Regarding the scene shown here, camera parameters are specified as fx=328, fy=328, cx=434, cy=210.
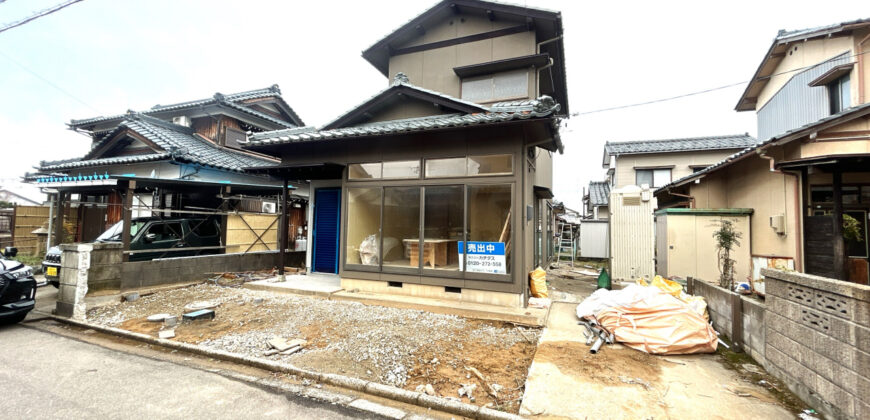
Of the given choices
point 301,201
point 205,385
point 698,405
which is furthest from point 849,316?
point 301,201

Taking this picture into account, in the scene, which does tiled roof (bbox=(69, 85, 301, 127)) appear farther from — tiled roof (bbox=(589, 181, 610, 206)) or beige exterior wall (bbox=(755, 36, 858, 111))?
tiled roof (bbox=(589, 181, 610, 206))

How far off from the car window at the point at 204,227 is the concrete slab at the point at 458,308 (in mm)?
5400

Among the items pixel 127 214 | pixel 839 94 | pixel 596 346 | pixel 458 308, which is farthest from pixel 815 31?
pixel 127 214

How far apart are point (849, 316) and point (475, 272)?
4.47 metres

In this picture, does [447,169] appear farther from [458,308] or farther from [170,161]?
[170,161]

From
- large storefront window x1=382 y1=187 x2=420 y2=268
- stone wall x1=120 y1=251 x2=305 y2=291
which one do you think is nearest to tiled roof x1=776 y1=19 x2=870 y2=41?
large storefront window x1=382 y1=187 x2=420 y2=268

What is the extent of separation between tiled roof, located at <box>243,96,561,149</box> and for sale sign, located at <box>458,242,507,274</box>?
2271 mm

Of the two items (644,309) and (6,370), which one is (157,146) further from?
(644,309)

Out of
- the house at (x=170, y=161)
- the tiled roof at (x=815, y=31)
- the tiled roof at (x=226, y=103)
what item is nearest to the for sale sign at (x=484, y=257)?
the house at (x=170, y=161)

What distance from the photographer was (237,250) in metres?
9.87

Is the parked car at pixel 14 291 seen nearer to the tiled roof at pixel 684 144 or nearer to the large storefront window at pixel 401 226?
the large storefront window at pixel 401 226

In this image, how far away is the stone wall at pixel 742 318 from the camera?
3971 mm

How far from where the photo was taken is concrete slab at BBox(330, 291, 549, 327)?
554cm

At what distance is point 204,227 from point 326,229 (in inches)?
150
